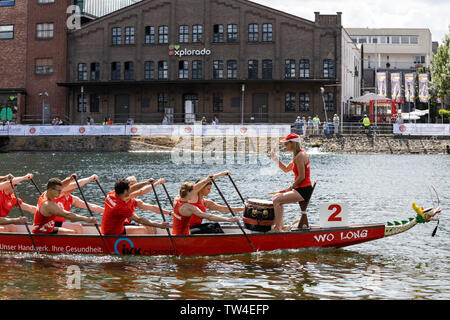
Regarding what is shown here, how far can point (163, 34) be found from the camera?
62.4 metres

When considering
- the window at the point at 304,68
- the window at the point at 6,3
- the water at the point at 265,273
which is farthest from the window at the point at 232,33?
the water at the point at 265,273

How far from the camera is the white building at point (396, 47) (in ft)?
338

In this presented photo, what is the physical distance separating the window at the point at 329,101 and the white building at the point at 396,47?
152 ft

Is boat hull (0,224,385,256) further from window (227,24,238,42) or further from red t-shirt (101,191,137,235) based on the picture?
window (227,24,238,42)

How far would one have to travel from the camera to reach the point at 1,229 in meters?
13.3

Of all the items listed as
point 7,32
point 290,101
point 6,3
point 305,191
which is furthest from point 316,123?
point 305,191

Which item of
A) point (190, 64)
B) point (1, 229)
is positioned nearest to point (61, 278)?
point (1, 229)

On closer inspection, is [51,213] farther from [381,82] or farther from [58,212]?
[381,82]

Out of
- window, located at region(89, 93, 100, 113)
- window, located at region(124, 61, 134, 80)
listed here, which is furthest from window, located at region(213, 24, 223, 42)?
window, located at region(89, 93, 100, 113)

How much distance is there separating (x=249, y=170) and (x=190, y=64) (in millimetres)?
27655

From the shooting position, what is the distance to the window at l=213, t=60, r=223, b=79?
6091cm

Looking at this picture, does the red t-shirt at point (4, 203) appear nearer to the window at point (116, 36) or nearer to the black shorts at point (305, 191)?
the black shorts at point (305, 191)

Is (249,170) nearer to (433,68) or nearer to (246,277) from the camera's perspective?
(246,277)

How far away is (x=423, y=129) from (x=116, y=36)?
1293 inches
